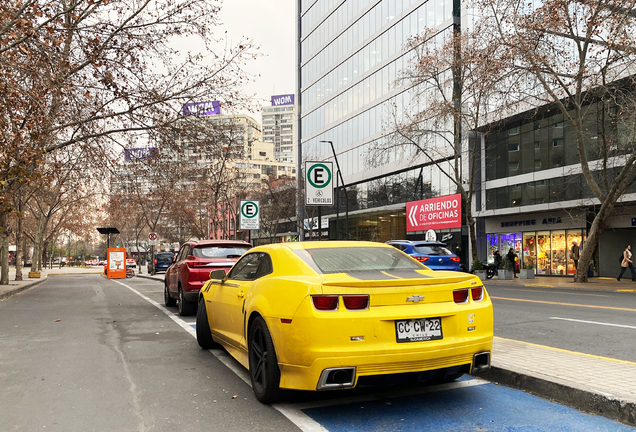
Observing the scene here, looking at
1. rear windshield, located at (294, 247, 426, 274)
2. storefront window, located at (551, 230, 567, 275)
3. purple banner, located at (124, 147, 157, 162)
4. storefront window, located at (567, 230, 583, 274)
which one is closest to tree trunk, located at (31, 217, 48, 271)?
purple banner, located at (124, 147, 157, 162)

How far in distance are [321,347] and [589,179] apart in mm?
21960

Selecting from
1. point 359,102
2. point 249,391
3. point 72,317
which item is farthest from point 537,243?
point 249,391

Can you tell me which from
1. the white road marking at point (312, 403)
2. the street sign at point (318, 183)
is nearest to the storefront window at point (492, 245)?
the street sign at point (318, 183)

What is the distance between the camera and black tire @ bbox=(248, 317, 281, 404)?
4.48m

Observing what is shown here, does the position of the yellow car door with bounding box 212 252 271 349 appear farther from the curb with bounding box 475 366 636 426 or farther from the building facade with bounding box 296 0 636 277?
the building facade with bounding box 296 0 636 277

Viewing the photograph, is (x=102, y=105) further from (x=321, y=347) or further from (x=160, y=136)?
(x=321, y=347)

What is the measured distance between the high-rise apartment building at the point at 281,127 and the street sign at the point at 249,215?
148 m

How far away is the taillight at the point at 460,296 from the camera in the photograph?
455cm

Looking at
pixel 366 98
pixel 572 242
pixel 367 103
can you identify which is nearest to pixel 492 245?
pixel 572 242

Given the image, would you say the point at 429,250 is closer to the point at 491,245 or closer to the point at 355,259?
the point at 355,259

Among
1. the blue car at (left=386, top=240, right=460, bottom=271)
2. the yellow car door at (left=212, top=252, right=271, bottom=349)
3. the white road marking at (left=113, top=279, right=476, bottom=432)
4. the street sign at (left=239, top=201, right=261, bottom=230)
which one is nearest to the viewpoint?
the white road marking at (left=113, top=279, right=476, bottom=432)

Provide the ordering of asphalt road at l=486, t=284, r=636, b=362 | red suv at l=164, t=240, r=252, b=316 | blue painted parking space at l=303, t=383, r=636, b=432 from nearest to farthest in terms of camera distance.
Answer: blue painted parking space at l=303, t=383, r=636, b=432 < asphalt road at l=486, t=284, r=636, b=362 < red suv at l=164, t=240, r=252, b=316

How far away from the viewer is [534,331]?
8.34 metres

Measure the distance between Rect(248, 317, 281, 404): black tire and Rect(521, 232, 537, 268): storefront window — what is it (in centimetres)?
3113
